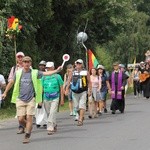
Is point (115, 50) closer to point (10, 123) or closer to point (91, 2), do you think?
point (91, 2)

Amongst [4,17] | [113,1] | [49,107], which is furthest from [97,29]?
[49,107]

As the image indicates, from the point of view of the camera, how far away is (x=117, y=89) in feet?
64.1

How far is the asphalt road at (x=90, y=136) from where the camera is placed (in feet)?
37.2

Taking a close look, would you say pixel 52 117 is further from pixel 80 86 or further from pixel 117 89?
pixel 117 89

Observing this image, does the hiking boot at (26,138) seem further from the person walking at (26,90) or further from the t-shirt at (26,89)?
the t-shirt at (26,89)

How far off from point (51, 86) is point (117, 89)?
605 cm

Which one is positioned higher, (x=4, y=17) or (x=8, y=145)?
(x=4, y=17)

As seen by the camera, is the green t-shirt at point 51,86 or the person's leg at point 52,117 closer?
the person's leg at point 52,117

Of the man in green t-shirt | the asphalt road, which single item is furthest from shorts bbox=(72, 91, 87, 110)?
the man in green t-shirt

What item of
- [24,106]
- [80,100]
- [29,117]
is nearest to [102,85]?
[80,100]

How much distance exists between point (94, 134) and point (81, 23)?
66.1 ft

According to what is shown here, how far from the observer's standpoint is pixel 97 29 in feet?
123

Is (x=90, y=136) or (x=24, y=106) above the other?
(x=24, y=106)

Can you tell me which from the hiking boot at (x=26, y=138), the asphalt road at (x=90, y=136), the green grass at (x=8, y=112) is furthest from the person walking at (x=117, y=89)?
the hiking boot at (x=26, y=138)
